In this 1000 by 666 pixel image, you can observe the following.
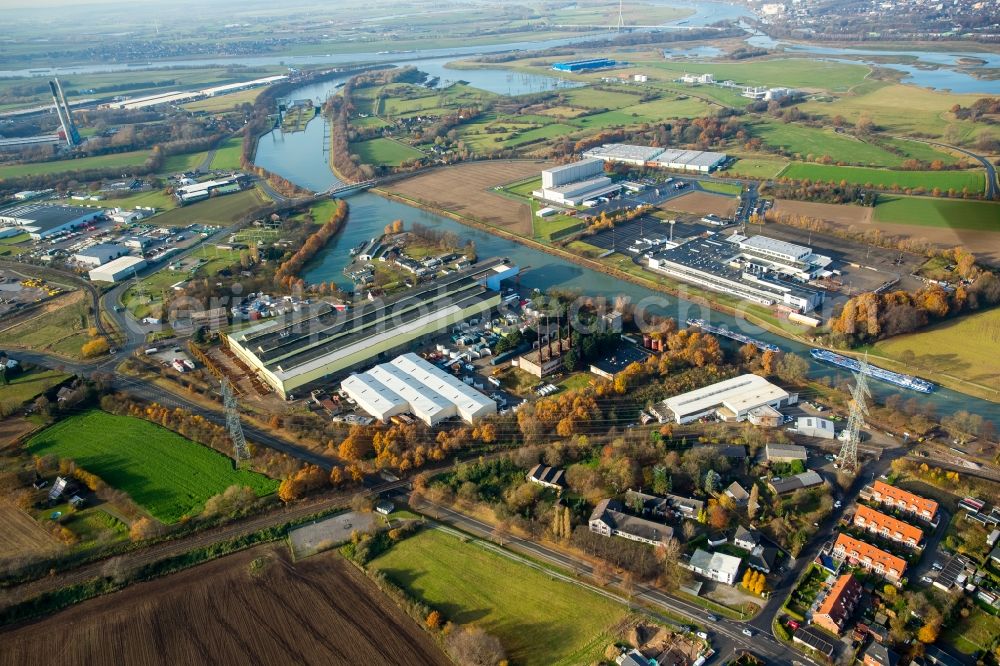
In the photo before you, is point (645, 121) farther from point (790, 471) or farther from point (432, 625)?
point (432, 625)

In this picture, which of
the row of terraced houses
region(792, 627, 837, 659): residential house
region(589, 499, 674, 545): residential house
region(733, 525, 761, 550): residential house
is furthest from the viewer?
region(589, 499, 674, 545): residential house

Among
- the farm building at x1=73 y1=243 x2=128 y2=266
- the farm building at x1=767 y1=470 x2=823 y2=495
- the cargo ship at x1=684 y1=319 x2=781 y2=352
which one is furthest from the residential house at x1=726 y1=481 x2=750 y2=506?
the farm building at x1=73 y1=243 x2=128 y2=266

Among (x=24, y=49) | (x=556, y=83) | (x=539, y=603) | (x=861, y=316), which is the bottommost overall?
(x=539, y=603)

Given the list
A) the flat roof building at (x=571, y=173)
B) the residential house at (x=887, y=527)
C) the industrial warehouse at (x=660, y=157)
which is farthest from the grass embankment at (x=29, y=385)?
the industrial warehouse at (x=660, y=157)

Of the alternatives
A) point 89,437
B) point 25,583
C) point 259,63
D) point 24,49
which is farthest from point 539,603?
point 24,49

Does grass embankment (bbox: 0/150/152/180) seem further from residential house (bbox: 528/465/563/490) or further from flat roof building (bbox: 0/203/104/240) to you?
residential house (bbox: 528/465/563/490)
